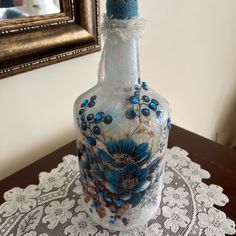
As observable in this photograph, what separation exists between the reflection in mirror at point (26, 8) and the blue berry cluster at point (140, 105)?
252mm

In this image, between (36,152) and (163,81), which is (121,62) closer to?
(36,152)

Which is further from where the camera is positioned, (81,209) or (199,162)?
(199,162)

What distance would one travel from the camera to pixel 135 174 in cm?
42

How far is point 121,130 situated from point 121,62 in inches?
3.9

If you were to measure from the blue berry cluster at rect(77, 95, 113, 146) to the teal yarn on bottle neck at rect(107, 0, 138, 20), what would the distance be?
0.42ft

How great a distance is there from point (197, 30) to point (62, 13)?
22.7 inches

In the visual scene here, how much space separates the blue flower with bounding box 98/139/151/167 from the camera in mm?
395

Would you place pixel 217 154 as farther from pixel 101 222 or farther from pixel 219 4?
pixel 219 4

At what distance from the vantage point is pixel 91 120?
Result: 41 centimetres

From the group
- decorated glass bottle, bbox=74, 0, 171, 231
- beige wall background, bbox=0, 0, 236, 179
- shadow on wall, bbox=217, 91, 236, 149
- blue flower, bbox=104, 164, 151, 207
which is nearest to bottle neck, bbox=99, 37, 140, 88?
decorated glass bottle, bbox=74, 0, 171, 231

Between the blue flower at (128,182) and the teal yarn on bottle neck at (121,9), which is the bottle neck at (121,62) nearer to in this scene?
the teal yarn on bottle neck at (121,9)

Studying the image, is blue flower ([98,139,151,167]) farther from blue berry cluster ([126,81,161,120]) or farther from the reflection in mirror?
the reflection in mirror

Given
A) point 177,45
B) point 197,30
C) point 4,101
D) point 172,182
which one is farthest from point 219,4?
point 4,101

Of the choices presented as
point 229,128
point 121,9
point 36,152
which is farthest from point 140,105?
point 229,128
